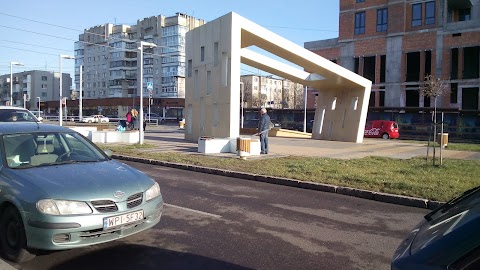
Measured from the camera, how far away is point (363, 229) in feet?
20.4

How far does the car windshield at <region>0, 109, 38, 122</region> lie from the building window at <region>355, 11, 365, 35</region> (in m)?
48.7

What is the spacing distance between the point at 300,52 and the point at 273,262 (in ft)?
57.6

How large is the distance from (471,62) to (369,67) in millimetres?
12062

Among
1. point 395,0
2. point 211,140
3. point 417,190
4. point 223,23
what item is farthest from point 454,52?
point 417,190

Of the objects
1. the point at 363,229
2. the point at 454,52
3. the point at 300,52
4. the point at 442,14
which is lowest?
the point at 363,229

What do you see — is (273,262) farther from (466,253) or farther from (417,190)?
(417,190)

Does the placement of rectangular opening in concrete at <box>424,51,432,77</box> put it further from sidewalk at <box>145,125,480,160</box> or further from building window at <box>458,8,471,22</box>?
sidewalk at <box>145,125,480,160</box>

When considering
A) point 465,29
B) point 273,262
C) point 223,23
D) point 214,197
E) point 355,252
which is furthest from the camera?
point 465,29

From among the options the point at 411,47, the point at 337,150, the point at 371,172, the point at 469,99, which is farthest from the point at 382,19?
the point at 371,172

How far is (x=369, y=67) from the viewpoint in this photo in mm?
55031

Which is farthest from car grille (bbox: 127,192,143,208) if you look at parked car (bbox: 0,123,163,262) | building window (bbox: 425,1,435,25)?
building window (bbox: 425,1,435,25)

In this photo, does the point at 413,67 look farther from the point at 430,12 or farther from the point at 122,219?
the point at 122,219

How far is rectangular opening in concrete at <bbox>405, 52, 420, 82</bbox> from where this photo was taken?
50.3 metres

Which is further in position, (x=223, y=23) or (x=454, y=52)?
(x=454, y=52)
